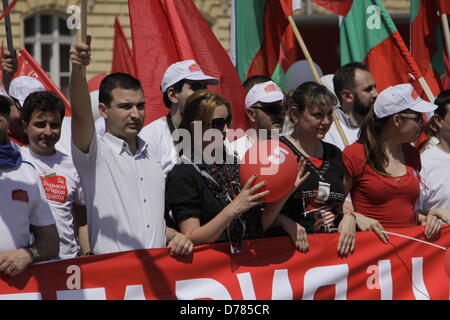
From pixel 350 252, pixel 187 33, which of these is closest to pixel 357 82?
pixel 187 33

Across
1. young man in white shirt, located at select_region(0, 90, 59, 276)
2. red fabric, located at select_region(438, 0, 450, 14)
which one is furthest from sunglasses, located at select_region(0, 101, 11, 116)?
red fabric, located at select_region(438, 0, 450, 14)

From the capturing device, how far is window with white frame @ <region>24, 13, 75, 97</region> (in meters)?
19.7

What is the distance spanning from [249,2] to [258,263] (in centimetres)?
339

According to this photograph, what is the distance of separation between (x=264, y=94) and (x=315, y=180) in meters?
1.41

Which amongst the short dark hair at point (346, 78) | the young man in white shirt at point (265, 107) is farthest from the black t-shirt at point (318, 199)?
the short dark hair at point (346, 78)

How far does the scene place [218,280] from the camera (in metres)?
4.77

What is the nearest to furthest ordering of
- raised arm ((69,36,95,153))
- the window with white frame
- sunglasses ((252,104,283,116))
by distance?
1. raised arm ((69,36,95,153))
2. sunglasses ((252,104,283,116))
3. the window with white frame

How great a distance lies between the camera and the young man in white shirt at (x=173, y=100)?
539 centimetres

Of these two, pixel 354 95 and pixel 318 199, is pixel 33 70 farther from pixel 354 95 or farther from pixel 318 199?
pixel 318 199

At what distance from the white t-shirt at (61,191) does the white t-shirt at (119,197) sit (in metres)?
0.48

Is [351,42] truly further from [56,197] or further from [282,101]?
[56,197]

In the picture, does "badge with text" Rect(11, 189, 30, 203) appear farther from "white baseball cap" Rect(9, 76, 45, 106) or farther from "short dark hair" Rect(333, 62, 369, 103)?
"short dark hair" Rect(333, 62, 369, 103)

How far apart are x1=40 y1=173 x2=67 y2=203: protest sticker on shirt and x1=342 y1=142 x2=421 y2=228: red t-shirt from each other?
63.6 inches

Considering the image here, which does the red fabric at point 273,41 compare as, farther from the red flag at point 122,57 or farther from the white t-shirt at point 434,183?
the white t-shirt at point 434,183
